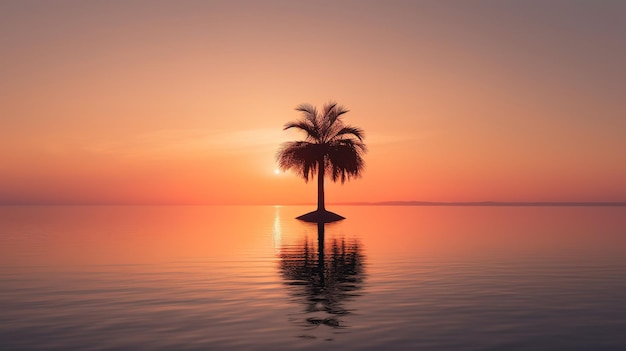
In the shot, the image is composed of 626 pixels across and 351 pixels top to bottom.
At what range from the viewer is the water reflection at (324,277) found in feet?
45.0

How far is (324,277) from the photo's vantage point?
20578 millimetres

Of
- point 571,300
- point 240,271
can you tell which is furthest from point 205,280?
point 571,300

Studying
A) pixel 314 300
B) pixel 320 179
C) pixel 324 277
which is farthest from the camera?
pixel 320 179

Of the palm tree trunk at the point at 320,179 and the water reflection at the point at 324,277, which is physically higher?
the palm tree trunk at the point at 320,179

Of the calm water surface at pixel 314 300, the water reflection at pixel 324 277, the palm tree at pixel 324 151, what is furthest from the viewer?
the palm tree at pixel 324 151

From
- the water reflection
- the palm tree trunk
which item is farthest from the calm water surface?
the palm tree trunk

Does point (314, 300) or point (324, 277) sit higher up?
point (324, 277)

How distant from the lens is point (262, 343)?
1081 cm

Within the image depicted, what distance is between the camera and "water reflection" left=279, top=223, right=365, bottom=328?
1372 cm

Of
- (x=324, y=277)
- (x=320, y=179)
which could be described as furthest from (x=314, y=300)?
(x=320, y=179)

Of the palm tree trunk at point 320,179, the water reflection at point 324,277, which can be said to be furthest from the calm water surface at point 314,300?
the palm tree trunk at point 320,179

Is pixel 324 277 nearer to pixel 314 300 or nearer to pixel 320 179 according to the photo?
pixel 314 300

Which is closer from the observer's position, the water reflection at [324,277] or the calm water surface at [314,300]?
the calm water surface at [314,300]

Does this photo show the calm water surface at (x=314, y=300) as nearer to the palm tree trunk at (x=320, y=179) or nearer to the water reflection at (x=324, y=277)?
the water reflection at (x=324, y=277)
